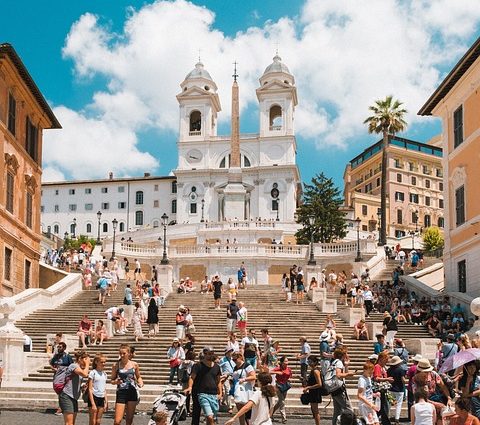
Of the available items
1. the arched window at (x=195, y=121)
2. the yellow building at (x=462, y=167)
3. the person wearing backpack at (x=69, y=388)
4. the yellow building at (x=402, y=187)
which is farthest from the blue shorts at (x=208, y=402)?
the yellow building at (x=402, y=187)

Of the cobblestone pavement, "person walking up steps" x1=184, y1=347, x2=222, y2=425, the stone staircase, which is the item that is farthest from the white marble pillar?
"person walking up steps" x1=184, y1=347, x2=222, y2=425

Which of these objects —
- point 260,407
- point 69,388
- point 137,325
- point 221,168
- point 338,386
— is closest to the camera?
point 260,407

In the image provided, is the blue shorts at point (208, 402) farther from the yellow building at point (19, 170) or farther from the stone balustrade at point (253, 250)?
the stone balustrade at point (253, 250)

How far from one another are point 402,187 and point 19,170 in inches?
3415

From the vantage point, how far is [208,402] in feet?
43.3

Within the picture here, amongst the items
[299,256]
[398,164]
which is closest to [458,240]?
[299,256]

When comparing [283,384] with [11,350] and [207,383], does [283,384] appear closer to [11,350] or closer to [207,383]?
[207,383]

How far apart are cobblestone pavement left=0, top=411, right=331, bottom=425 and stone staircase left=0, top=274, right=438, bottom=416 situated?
100 cm

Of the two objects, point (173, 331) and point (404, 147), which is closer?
point (173, 331)

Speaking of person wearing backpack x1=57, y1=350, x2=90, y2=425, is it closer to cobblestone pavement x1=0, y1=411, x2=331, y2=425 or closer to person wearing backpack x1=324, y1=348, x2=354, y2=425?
cobblestone pavement x1=0, y1=411, x2=331, y2=425

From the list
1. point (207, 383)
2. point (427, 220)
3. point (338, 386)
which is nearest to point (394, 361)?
point (338, 386)

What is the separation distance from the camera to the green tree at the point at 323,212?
239ft

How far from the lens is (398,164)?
381 feet

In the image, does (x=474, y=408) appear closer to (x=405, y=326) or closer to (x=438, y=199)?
(x=405, y=326)
